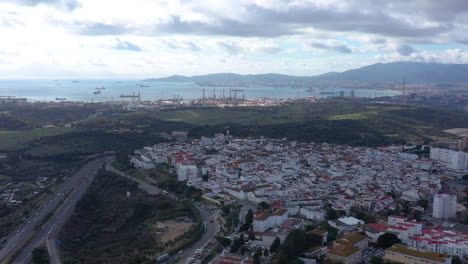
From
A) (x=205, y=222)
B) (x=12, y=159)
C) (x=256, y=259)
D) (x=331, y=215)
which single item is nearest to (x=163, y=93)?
(x=12, y=159)

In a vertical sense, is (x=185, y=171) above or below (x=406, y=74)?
below

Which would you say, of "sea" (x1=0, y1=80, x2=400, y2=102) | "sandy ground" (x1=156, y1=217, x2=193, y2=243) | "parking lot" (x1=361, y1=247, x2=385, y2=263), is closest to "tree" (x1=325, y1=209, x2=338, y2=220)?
"parking lot" (x1=361, y1=247, x2=385, y2=263)

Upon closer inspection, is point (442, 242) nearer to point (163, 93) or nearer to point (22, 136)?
point (22, 136)

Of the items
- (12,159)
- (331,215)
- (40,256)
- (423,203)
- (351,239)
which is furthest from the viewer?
(12,159)

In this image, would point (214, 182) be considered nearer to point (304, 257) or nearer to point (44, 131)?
point (304, 257)

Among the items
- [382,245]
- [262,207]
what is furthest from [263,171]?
[382,245]

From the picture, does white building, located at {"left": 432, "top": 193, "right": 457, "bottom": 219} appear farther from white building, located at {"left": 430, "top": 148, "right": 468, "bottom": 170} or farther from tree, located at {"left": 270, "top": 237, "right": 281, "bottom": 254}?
white building, located at {"left": 430, "top": 148, "right": 468, "bottom": 170}
